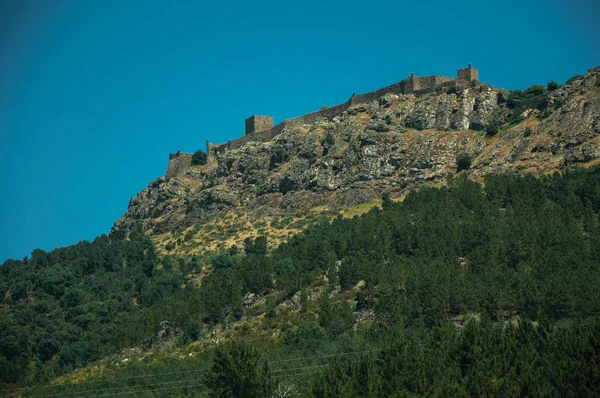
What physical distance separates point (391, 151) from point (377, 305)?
28.9 metres

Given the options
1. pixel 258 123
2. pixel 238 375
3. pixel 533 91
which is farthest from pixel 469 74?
pixel 238 375

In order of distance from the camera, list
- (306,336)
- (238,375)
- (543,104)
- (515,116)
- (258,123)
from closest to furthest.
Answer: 1. (238,375)
2. (306,336)
3. (543,104)
4. (515,116)
5. (258,123)

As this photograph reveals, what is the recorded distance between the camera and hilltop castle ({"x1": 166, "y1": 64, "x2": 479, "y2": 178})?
91.4m

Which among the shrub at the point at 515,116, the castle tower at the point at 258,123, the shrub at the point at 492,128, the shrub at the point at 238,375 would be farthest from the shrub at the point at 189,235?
the shrub at the point at 238,375

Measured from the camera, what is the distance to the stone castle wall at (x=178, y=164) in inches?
4316

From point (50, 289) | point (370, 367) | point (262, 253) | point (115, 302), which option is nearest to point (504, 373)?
point (370, 367)

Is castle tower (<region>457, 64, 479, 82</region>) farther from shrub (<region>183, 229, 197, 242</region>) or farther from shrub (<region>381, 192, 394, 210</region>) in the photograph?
shrub (<region>183, 229, 197, 242</region>)

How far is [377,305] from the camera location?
60812mm

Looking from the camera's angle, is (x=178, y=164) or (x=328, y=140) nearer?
(x=328, y=140)

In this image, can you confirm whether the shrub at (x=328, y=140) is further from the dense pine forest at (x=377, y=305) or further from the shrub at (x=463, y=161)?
the shrub at (x=463, y=161)

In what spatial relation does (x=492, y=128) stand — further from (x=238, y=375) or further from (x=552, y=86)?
(x=238, y=375)

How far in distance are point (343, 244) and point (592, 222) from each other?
60.4 feet

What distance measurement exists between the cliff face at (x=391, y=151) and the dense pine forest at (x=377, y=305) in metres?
4.04

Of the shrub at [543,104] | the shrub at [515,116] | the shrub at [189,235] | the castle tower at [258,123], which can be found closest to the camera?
the shrub at [543,104]
